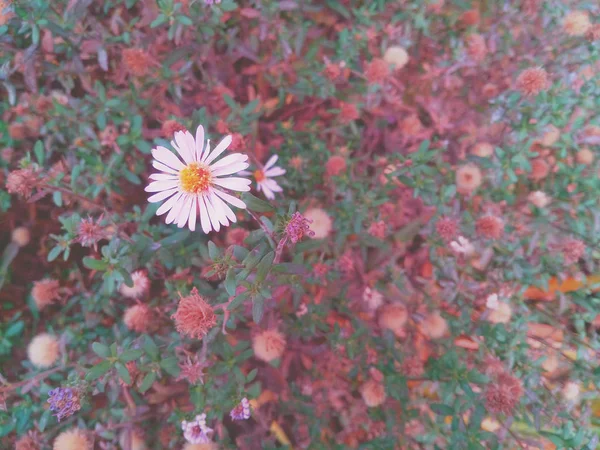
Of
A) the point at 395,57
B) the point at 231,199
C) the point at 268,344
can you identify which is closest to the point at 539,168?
the point at 395,57

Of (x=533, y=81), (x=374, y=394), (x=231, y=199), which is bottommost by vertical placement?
(x=374, y=394)

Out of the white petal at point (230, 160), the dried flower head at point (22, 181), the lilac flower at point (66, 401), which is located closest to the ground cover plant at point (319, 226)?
the dried flower head at point (22, 181)

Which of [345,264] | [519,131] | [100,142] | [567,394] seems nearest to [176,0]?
[100,142]

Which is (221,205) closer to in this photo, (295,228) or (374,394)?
(295,228)

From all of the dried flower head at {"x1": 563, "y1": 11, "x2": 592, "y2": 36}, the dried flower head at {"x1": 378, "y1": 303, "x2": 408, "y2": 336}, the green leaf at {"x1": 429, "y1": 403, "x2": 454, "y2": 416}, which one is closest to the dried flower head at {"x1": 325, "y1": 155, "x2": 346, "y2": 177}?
the dried flower head at {"x1": 378, "y1": 303, "x2": 408, "y2": 336}

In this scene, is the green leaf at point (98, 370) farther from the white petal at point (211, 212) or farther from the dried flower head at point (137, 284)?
the white petal at point (211, 212)

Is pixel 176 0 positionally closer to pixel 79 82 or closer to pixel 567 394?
pixel 79 82

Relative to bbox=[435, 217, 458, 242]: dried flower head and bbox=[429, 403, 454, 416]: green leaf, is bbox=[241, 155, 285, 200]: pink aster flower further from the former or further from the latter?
bbox=[429, 403, 454, 416]: green leaf
